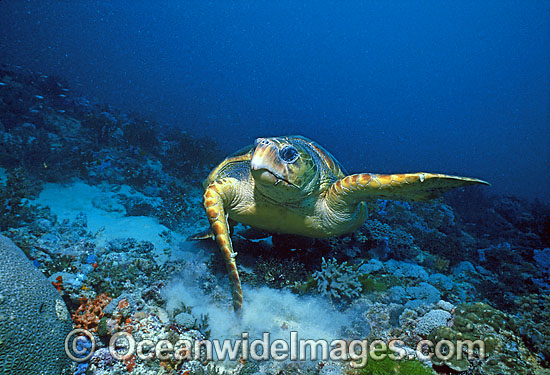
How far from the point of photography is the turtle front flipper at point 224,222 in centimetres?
272

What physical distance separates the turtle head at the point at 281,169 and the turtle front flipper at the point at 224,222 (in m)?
0.54

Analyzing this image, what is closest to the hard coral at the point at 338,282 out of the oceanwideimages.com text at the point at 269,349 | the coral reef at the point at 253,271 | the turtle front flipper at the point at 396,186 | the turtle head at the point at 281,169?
the coral reef at the point at 253,271

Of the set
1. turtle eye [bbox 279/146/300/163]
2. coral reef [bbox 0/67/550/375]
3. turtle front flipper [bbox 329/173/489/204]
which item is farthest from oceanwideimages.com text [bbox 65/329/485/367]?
turtle eye [bbox 279/146/300/163]

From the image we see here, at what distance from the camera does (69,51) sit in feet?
199

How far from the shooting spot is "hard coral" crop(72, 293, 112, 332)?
2.53m

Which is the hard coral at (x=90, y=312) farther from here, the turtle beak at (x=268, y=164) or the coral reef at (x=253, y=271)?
the turtle beak at (x=268, y=164)

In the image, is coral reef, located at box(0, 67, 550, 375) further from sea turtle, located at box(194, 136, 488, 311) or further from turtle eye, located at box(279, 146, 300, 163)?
turtle eye, located at box(279, 146, 300, 163)

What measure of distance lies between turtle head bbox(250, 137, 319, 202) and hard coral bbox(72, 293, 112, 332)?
2074 mm

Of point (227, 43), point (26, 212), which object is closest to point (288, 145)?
point (26, 212)

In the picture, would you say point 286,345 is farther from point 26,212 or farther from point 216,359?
point 26,212

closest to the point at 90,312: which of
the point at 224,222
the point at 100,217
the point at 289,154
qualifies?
the point at 224,222

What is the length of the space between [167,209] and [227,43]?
137 meters

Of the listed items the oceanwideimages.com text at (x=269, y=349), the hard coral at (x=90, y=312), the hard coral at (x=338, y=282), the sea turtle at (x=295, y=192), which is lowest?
the oceanwideimages.com text at (x=269, y=349)

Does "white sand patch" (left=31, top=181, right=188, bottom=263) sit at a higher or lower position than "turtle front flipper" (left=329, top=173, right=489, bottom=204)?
higher
